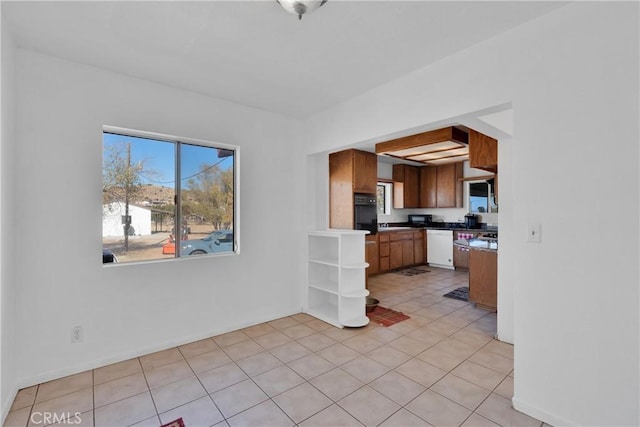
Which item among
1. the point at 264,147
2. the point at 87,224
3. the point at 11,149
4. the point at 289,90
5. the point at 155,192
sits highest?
the point at 289,90

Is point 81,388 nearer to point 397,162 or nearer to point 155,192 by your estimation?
point 155,192

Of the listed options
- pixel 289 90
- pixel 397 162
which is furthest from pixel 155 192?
pixel 397 162

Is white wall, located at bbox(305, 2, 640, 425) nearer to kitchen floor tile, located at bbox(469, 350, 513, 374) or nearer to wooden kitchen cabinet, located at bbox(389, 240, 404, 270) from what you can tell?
kitchen floor tile, located at bbox(469, 350, 513, 374)

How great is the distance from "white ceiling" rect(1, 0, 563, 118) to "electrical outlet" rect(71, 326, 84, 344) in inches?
83.8

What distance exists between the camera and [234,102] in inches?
A: 128

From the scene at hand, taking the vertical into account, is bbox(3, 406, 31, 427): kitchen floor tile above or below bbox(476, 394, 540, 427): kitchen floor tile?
below

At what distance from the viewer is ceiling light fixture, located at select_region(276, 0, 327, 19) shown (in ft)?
5.39

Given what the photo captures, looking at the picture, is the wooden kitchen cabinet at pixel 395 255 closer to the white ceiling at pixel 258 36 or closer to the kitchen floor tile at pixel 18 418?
the white ceiling at pixel 258 36

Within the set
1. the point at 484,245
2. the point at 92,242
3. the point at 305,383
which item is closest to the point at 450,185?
the point at 484,245

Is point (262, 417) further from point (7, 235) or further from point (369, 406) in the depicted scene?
point (7, 235)

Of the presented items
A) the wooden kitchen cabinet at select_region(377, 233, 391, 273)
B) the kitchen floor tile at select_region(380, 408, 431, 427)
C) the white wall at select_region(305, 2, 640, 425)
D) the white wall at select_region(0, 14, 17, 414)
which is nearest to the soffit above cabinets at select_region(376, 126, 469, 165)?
the wooden kitchen cabinet at select_region(377, 233, 391, 273)

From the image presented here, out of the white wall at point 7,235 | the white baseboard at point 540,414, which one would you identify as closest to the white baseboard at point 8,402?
the white wall at point 7,235

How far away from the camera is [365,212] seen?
5402 mm

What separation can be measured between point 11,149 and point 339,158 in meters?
4.19
